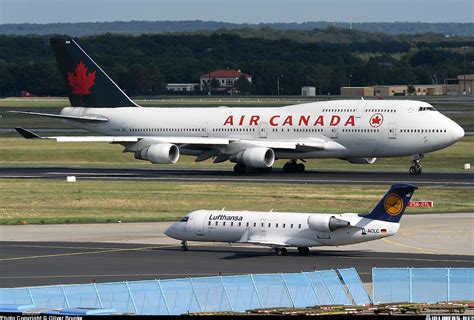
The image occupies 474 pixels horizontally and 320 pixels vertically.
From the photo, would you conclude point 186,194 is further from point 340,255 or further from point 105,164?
point 105,164

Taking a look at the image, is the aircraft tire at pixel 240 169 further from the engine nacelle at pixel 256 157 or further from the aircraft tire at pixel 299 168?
the aircraft tire at pixel 299 168

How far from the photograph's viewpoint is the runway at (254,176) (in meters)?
96.0

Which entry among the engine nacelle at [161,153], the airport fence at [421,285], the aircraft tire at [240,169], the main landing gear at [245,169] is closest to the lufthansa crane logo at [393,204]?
the airport fence at [421,285]

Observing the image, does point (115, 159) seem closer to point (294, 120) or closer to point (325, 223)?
point (294, 120)

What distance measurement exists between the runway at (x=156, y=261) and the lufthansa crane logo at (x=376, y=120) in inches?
1489

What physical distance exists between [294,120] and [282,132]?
136 cm

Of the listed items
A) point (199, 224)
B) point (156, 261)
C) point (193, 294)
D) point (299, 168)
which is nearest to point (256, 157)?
point (299, 168)

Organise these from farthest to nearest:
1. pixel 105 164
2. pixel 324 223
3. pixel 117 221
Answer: pixel 105 164 < pixel 117 221 < pixel 324 223

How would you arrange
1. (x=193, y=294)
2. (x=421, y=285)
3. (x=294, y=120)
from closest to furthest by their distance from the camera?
(x=193, y=294), (x=421, y=285), (x=294, y=120)

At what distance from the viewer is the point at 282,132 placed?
342 feet

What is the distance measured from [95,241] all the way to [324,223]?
44.7ft

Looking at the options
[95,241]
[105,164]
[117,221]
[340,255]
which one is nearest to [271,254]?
[340,255]

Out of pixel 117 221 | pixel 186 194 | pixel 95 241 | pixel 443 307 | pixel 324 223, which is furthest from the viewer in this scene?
pixel 186 194

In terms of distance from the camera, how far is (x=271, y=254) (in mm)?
61438
